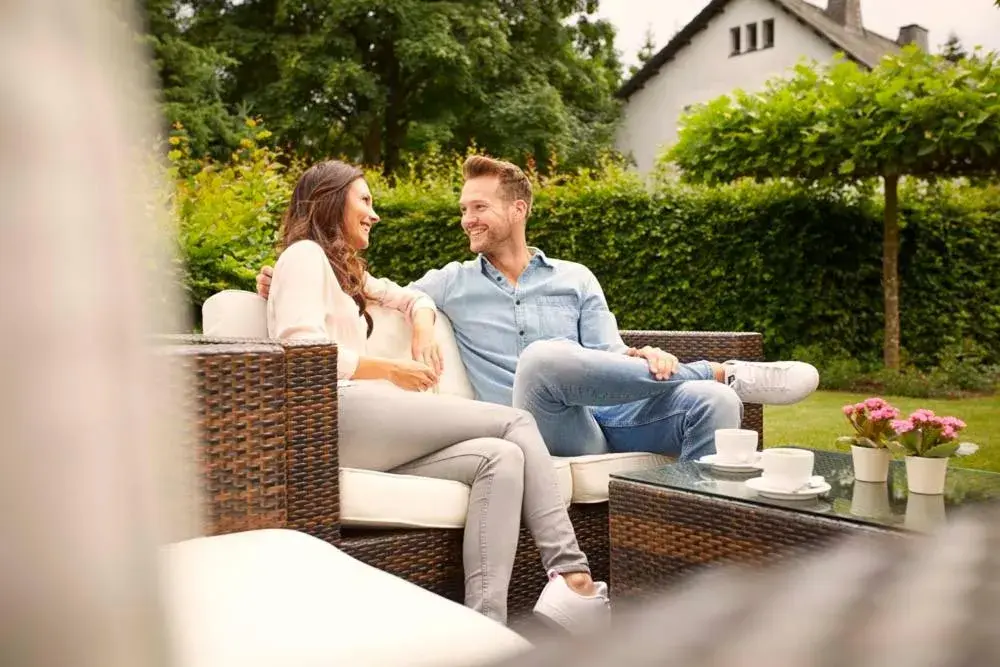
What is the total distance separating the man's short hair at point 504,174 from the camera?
11.4 ft

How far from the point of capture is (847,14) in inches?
765

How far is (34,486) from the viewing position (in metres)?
0.09

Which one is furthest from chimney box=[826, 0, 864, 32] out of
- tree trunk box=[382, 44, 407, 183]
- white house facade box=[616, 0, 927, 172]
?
tree trunk box=[382, 44, 407, 183]

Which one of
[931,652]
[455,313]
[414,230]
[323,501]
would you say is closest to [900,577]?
[931,652]

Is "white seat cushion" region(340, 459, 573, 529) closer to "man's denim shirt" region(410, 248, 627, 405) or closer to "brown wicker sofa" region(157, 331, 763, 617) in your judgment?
"brown wicker sofa" region(157, 331, 763, 617)

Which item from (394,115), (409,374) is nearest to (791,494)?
(409,374)

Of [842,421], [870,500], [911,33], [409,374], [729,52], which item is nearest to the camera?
[870,500]

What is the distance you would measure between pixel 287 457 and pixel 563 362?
0.90m

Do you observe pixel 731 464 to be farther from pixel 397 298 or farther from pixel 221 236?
pixel 221 236

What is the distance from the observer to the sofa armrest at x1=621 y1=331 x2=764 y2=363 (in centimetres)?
343

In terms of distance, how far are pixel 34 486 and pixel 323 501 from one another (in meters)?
2.32

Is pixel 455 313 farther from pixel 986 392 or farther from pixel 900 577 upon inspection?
pixel 986 392

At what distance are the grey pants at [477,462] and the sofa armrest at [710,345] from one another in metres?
1.05

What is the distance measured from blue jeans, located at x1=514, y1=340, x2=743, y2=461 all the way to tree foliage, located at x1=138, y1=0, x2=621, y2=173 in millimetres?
13708
